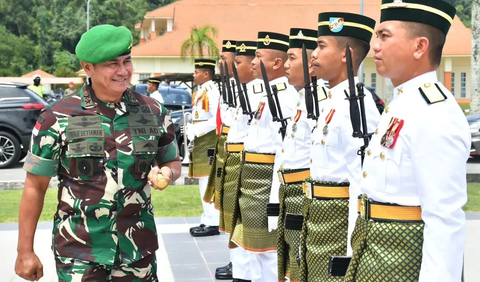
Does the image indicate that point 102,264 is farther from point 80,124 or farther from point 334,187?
point 334,187

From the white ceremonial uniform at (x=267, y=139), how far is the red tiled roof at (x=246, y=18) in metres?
38.7

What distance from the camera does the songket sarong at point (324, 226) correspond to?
392 centimetres

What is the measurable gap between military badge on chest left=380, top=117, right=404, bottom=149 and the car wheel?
12.3 meters

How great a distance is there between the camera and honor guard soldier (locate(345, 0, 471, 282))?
2.61 metres

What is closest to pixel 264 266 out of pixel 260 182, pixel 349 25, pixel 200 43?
pixel 260 182

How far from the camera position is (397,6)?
2.95 m

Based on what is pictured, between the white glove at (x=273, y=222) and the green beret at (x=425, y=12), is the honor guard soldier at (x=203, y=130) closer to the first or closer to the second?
the white glove at (x=273, y=222)

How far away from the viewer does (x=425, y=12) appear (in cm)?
289

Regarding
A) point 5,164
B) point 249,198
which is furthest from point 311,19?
point 249,198

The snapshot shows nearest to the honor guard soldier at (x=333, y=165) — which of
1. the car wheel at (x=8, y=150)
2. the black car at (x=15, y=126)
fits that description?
the black car at (x=15, y=126)

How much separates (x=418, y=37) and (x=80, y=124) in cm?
161

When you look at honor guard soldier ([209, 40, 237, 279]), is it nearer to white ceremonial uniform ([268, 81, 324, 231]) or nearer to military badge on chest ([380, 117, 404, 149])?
white ceremonial uniform ([268, 81, 324, 231])

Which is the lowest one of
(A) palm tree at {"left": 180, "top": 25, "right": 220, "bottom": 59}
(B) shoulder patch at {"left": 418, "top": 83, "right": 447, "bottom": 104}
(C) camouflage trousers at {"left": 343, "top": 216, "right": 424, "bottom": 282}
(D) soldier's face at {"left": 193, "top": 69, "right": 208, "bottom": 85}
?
(C) camouflage trousers at {"left": 343, "top": 216, "right": 424, "bottom": 282}

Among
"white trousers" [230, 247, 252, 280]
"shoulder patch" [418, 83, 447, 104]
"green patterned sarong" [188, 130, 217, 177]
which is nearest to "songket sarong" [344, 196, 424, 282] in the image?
"shoulder patch" [418, 83, 447, 104]
